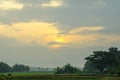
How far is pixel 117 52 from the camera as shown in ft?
397

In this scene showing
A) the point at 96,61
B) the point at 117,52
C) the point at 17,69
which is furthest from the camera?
the point at 17,69

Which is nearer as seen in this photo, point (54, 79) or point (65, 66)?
point (54, 79)

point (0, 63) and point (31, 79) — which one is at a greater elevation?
point (0, 63)

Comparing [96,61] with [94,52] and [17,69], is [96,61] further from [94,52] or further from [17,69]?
[17,69]

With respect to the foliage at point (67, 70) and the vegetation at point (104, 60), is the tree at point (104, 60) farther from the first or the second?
the foliage at point (67, 70)

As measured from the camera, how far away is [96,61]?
10738cm

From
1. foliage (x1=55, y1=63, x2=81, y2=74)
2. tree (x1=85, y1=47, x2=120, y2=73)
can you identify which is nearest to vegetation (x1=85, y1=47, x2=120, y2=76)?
tree (x1=85, y1=47, x2=120, y2=73)

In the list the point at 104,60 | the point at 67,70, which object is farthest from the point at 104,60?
the point at 67,70

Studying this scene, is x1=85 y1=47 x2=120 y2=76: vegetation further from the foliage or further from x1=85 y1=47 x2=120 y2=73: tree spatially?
the foliage

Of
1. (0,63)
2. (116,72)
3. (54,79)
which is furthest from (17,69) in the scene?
(54,79)

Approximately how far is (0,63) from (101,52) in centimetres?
6796

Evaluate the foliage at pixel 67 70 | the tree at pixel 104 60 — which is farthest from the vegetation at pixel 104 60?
the foliage at pixel 67 70

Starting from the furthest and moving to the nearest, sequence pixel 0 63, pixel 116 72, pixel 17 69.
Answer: pixel 17 69, pixel 0 63, pixel 116 72

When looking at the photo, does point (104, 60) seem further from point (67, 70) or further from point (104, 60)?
point (67, 70)
